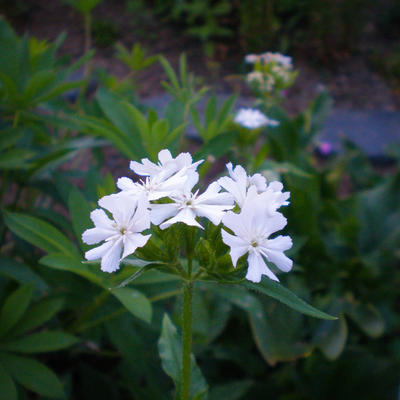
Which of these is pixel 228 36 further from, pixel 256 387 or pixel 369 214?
pixel 256 387

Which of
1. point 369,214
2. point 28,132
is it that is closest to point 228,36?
point 369,214

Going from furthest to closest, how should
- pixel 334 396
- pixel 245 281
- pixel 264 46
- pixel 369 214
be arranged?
pixel 264 46
pixel 369 214
pixel 334 396
pixel 245 281

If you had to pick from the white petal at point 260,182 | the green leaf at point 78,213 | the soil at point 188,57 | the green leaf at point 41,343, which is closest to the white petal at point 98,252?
the white petal at point 260,182

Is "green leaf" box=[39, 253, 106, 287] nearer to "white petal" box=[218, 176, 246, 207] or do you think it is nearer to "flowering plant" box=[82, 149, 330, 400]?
"flowering plant" box=[82, 149, 330, 400]

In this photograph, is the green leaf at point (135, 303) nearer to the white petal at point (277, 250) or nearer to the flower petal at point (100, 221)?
the flower petal at point (100, 221)

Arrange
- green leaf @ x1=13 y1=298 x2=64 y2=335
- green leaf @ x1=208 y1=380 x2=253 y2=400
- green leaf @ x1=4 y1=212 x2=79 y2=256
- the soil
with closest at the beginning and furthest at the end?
green leaf @ x1=4 y1=212 x2=79 y2=256, green leaf @ x1=13 y1=298 x2=64 y2=335, green leaf @ x1=208 y1=380 x2=253 y2=400, the soil

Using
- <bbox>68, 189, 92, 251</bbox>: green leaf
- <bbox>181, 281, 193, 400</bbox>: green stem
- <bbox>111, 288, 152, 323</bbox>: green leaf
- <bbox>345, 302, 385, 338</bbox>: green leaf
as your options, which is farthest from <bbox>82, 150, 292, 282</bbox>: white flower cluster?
<bbox>345, 302, 385, 338</bbox>: green leaf
